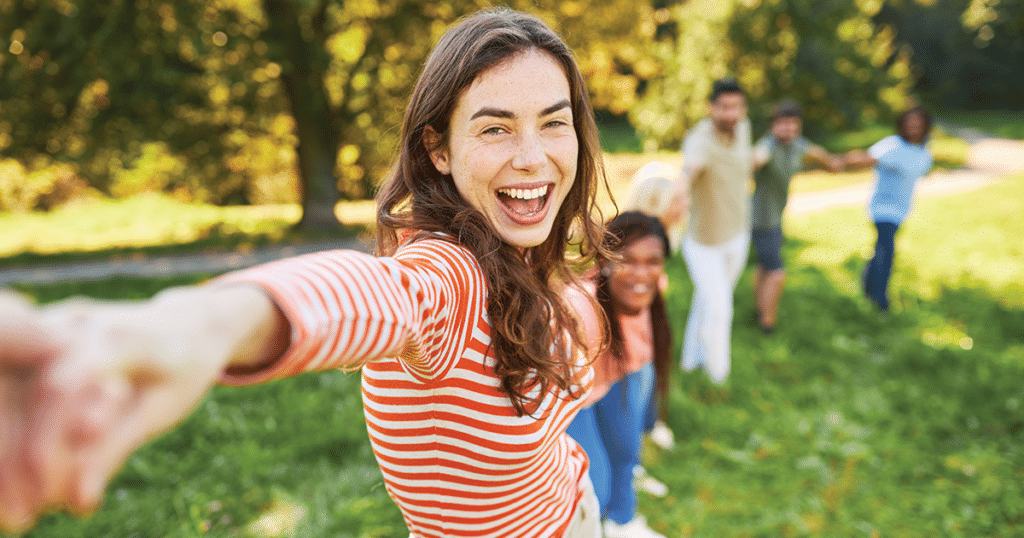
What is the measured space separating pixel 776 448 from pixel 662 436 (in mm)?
711

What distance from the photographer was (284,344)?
0.64 m

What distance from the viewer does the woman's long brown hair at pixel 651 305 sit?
7.74ft

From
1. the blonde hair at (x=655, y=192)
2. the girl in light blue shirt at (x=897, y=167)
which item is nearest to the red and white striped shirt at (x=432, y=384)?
the blonde hair at (x=655, y=192)

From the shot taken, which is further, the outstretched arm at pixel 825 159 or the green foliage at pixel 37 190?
the green foliage at pixel 37 190

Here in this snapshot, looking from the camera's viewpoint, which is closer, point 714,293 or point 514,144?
point 514,144

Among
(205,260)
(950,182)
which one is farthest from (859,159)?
(950,182)

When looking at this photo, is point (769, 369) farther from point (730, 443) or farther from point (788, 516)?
point (788, 516)

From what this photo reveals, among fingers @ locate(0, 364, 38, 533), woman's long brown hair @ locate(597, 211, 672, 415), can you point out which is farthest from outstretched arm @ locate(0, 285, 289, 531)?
woman's long brown hair @ locate(597, 211, 672, 415)

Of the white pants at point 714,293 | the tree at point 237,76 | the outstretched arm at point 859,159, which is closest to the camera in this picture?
the white pants at point 714,293

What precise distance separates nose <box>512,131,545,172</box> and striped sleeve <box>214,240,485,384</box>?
0.77 ft

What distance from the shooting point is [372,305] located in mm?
757

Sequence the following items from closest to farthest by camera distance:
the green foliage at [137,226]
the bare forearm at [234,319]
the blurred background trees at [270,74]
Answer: the bare forearm at [234,319]
the blurred background trees at [270,74]
the green foliage at [137,226]

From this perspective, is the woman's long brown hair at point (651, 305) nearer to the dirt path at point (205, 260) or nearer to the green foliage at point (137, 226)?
the dirt path at point (205, 260)

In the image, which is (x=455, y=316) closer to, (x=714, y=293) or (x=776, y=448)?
(x=776, y=448)
